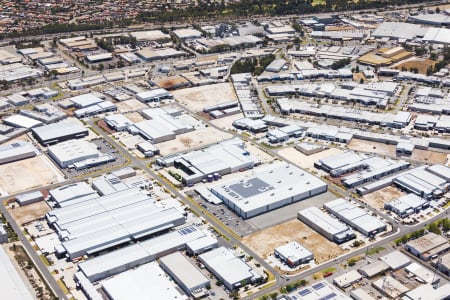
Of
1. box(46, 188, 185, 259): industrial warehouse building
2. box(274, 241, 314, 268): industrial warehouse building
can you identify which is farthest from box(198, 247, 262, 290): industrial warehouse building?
box(46, 188, 185, 259): industrial warehouse building

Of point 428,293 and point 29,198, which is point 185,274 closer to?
point 428,293

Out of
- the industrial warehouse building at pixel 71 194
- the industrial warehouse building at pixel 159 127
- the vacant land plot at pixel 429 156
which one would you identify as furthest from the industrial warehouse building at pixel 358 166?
the industrial warehouse building at pixel 71 194

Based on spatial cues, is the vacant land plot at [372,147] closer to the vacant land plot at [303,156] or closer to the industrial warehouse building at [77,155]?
the vacant land plot at [303,156]

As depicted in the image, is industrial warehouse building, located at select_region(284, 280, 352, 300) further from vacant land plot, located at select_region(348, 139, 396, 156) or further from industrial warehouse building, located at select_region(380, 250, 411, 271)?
vacant land plot, located at select_region(348, 139, 396, 156)

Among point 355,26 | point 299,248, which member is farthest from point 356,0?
point 299,248

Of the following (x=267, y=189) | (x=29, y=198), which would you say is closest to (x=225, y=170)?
(x=267, y=189)

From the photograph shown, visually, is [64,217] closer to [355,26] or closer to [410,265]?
[410,265]

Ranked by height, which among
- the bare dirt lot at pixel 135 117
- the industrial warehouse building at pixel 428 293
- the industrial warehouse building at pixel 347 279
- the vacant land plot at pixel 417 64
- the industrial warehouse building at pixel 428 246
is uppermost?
the vacant land plot at pixel 417 64

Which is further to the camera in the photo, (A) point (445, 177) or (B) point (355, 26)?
(B) point (355, 26)
